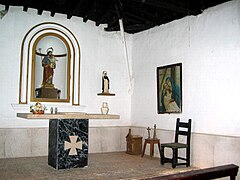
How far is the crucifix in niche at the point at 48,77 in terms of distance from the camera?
287 inches

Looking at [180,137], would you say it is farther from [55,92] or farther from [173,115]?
[55,92]

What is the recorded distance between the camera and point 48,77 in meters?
7.48

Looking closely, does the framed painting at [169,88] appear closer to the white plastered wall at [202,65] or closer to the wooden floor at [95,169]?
the white plastered wall at [202,65]

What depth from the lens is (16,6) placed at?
706 centimetres

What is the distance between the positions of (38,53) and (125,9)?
2419 mm

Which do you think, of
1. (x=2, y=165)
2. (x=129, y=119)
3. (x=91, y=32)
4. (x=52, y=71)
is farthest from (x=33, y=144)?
(x=91, y=32)

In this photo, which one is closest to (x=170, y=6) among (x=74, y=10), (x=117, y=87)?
(x=74, y=10)

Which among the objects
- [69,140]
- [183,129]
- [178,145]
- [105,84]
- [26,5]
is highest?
[26,5]

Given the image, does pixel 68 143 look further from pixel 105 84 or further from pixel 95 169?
pixel 105 84

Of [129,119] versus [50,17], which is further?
[129,119]

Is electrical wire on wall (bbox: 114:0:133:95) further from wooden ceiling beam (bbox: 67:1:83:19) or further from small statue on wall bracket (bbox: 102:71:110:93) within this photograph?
wooden ceiling beam (bbox: 67:1:83:19)

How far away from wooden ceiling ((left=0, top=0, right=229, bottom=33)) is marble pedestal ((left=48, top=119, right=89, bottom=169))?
263cm

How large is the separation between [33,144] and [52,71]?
1.87m

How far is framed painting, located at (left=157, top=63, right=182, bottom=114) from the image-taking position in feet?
22.3
